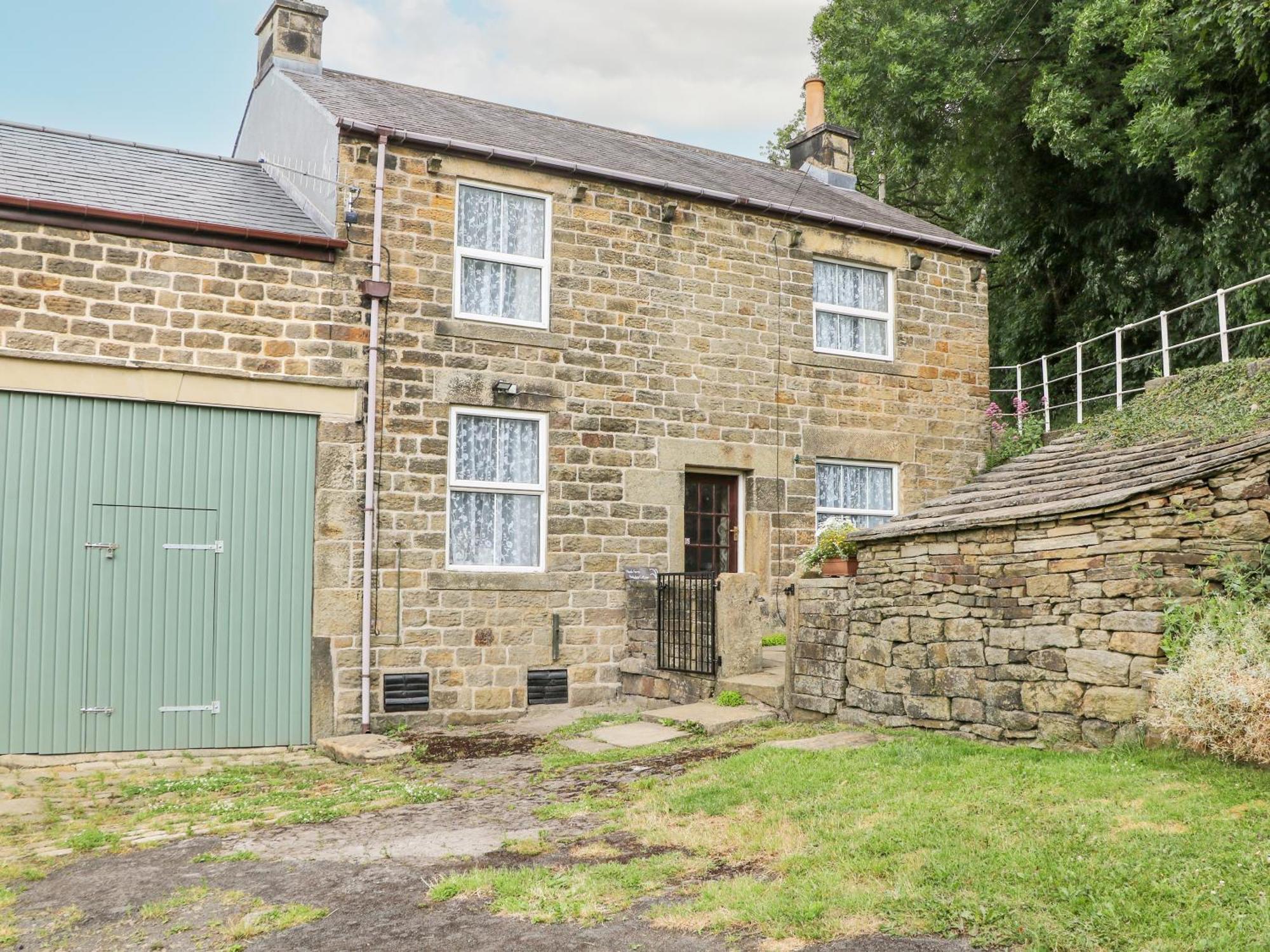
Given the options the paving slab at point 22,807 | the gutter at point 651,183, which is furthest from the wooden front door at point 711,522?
the paving slab at point 22,807

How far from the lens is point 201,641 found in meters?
9.94

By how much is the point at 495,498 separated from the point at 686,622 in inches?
94.7

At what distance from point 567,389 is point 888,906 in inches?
316

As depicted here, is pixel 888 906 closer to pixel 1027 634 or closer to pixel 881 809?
pixel 881 809

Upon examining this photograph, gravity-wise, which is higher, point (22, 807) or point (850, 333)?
point (850, 333)

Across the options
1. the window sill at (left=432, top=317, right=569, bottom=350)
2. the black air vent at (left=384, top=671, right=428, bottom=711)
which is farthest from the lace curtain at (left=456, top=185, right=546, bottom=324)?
the black air vent at (left=384, top=671, right=428, bottom=711)

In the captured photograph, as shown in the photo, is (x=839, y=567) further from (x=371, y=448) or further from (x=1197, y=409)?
(x=1197, y=409)

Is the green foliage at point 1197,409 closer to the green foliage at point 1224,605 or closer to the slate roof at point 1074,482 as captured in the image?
the slate roof at point 1074,482

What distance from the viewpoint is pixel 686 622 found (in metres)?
11.2

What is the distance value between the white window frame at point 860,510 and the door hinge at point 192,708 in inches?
278

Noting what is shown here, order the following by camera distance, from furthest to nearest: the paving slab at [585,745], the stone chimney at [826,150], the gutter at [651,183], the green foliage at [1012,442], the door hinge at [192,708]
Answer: the stone chimney at [826,150] < the green foliage at [1012,442] < the gutter at [651,183] < the door hinge at [192,708] < the paving slab at [585,745]

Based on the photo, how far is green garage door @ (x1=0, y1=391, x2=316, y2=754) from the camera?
9.37 m

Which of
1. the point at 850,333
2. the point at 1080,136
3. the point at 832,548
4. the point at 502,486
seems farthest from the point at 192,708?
the point at 1080,136

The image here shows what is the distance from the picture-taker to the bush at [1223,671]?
Result: 597cm
